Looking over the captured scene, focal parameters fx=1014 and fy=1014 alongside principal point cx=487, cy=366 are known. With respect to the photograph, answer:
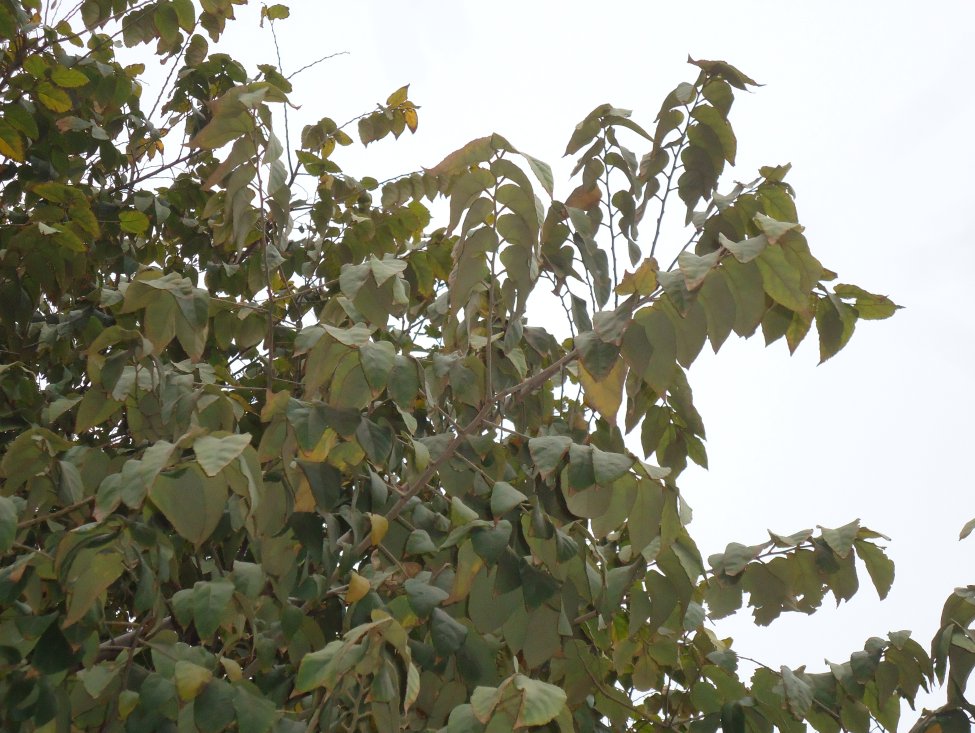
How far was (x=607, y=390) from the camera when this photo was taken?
116cm

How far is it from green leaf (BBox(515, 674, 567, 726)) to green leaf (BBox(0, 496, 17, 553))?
575mm

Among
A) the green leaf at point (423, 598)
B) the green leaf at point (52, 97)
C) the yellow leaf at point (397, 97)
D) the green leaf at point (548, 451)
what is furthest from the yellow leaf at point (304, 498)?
the yellow leaf at point (397, 97)

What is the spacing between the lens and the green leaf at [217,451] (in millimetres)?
1000

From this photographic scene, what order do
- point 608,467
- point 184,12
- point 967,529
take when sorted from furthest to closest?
point 184,12 < point 967,529 < point 608,467

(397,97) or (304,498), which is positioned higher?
(397,97)

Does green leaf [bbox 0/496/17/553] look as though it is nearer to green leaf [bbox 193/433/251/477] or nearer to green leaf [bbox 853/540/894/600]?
green leaf [bbox 193/433/251/477]

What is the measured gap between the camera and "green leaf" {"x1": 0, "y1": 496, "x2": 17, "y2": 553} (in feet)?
3.61

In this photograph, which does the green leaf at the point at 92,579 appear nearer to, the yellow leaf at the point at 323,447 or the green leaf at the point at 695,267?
the yellow leaf at the point at 323,447

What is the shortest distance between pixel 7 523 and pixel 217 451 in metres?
0.27

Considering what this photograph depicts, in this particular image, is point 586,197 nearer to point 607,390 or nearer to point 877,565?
point 607,390

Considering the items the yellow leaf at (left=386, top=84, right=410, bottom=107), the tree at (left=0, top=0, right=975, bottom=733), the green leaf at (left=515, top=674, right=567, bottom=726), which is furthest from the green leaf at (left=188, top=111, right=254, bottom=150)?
the yellow leaf at (left=386, top=84, right=410, bottom=107)

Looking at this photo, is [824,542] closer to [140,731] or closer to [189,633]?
[140,731]

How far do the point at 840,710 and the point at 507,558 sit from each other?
2.07 ft

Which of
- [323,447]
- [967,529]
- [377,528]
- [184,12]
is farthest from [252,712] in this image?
[184,12]
